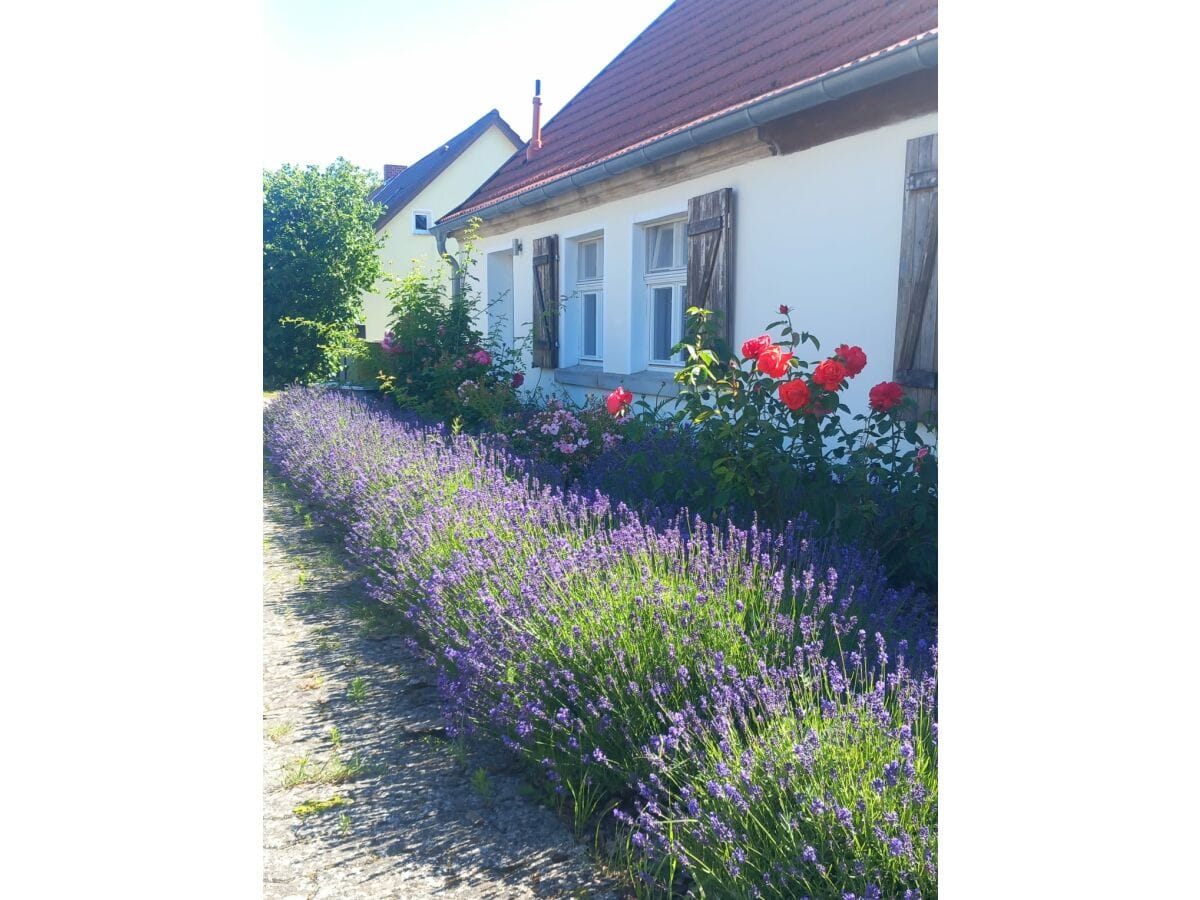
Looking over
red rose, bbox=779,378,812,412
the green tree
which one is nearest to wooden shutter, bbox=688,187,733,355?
red rose, bbox=779,378,812,412

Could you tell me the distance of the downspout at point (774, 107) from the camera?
4867 mm

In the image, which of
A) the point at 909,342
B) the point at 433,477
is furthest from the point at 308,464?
the point at 909,342

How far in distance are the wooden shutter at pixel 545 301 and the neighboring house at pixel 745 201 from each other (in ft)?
0.07

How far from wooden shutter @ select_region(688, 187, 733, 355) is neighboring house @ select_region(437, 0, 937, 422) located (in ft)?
0.05

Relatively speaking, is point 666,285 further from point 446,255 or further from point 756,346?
point 446,255

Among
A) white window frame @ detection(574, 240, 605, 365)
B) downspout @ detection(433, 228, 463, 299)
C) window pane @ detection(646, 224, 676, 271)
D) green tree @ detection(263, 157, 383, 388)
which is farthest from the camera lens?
green tree @ detection(263, 157, 383, 388)

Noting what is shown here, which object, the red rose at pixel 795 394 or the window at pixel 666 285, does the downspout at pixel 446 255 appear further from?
the red rose at pixel 795 394

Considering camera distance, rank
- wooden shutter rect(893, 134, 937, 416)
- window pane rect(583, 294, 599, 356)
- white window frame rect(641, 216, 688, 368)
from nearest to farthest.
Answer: wooden shutter rect(893, 134, 937, 416)
white window frame rect(641, 216, 688, 368)
window pane rect(583, 294, 599, 356)

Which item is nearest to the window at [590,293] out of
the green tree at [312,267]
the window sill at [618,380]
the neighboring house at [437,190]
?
the window sill at [618,380]

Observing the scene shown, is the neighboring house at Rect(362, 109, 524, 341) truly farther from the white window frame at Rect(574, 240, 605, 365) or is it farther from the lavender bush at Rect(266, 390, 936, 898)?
the lavender bush at Rect(266, 390, 936, 898)

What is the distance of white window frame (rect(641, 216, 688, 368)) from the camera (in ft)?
25.2

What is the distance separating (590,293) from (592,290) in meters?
0.08
